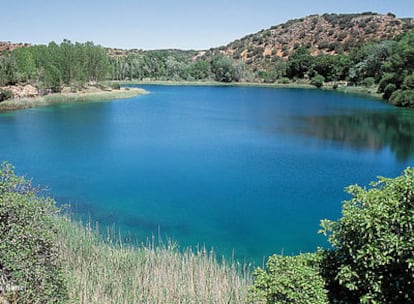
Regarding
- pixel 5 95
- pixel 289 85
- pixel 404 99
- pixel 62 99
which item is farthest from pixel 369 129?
pixel 289 85

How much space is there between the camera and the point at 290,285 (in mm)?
4973

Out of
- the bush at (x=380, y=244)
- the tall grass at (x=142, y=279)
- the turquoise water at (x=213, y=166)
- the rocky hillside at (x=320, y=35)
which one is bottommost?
the turquoise water at (x=213, y=166)

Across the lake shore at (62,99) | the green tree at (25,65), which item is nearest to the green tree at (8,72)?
the green tree at (25,65)

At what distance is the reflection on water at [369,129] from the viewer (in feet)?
77.8

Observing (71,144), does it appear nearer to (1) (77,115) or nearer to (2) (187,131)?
(2) (187,131)

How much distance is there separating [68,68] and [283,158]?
4100 cm

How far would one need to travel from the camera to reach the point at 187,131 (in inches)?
1137

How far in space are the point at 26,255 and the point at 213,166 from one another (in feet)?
46.2

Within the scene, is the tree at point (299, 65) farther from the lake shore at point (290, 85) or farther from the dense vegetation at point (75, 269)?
the dense vegetation at point (75, 269)

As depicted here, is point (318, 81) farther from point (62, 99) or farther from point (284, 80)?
point (62, 99)

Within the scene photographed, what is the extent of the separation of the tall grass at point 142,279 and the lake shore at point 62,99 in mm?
35526

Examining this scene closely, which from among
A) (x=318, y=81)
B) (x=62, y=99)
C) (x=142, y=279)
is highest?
(x=318, y=81)

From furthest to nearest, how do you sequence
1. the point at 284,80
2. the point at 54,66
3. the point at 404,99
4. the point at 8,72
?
the point at 284,80
the point at 54,66
the point at 8,72
the point at 404,99

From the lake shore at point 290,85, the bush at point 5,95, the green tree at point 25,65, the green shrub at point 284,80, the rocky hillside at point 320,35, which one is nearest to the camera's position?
the bush at point 5,95
